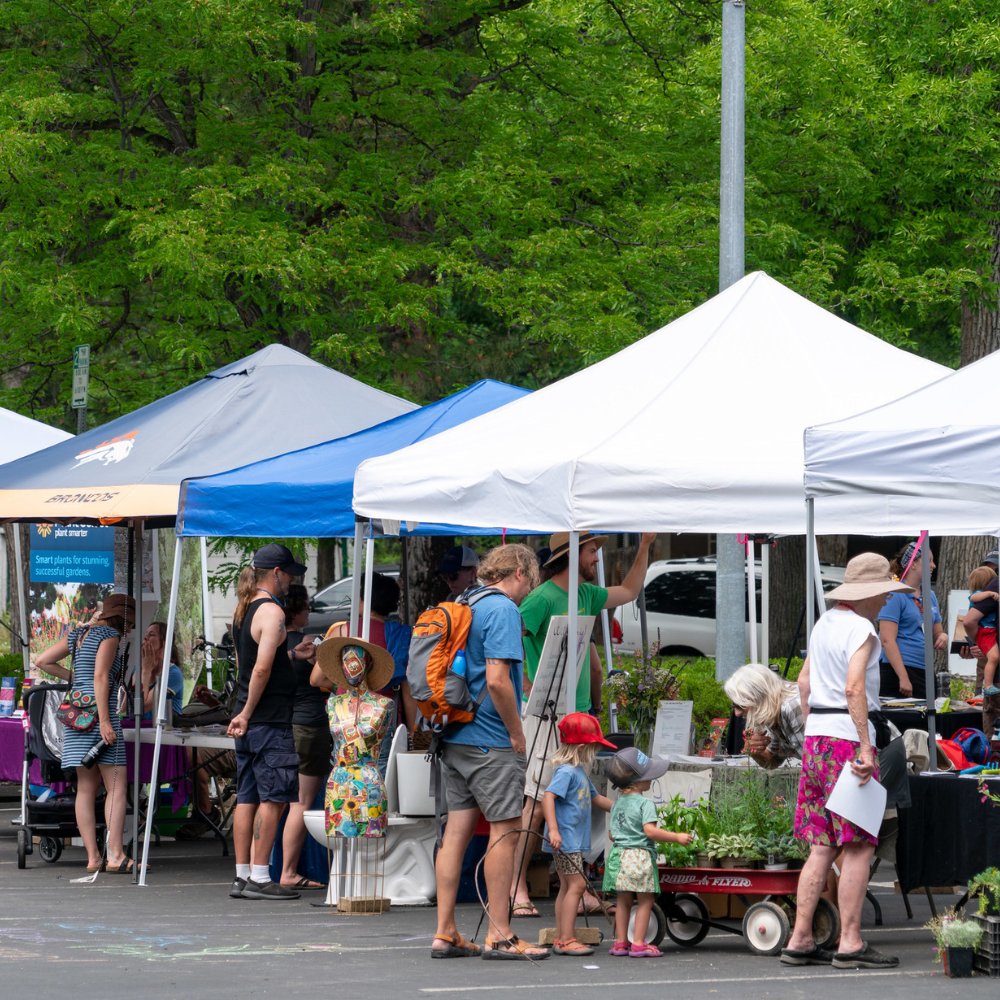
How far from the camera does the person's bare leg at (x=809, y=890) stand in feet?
25.6

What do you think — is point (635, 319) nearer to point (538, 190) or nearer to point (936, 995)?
point (538, 190)

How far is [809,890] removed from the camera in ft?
25.8

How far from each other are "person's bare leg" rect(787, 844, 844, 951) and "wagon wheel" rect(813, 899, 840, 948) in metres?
0.11

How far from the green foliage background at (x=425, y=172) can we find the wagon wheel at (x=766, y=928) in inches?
330

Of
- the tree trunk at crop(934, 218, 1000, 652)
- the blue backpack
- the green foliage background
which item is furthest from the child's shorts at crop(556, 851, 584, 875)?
the tree trunk at crop(934, 218, 1000, 652)

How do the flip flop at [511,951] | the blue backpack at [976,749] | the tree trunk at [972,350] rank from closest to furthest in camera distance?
1. the flip flop at [511,951]
2. the blue backpack at [976,749]
3. the tree trunk at [972,350]

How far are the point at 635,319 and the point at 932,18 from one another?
5.73 meters

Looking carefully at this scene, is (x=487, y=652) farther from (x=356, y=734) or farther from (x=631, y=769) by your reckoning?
(x=356, y=734)

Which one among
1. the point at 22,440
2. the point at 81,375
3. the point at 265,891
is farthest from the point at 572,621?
the point at 22,440

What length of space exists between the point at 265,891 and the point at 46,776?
7.28 ft

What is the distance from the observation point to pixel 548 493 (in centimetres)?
899

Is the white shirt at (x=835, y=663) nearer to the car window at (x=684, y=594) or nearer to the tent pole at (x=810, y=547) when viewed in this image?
the tent pole at (x=810, y=547)

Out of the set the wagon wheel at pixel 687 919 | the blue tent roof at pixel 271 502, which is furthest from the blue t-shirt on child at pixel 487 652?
the blue tent roof at pixel 271 502

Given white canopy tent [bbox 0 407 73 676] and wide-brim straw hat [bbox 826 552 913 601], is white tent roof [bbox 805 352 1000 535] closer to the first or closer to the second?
wide-brim straw hat [bbox 826 552 913 601]
